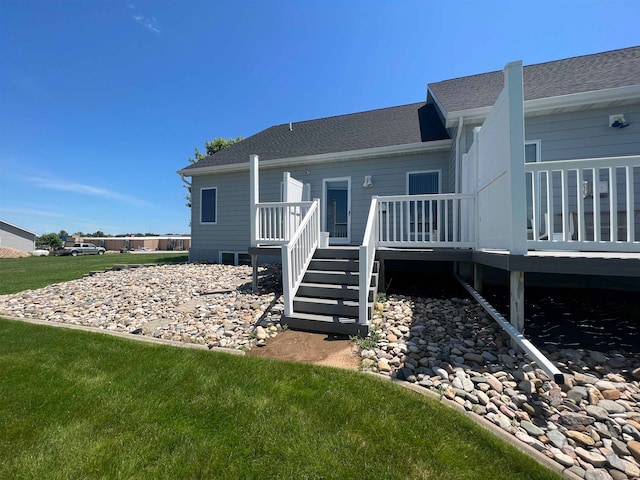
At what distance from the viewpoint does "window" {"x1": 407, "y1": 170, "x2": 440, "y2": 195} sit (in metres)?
7.45

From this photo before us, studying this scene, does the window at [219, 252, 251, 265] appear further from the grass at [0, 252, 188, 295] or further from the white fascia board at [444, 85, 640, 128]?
the white fascia board at [444, 85, 640, 128]

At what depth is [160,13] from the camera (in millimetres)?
7875

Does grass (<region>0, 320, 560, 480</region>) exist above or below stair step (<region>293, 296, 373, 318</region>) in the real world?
below

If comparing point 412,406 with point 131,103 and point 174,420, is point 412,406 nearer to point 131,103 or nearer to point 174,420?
point 174,420

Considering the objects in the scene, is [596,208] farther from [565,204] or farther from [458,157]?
[458,157]

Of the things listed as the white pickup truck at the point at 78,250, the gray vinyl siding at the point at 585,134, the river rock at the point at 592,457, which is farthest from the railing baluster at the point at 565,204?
the white pickup truck at the point at 78,250

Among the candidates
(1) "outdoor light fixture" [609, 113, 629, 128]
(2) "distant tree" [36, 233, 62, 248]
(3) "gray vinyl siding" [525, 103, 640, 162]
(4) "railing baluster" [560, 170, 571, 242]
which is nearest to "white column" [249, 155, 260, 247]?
(4) "railing baluster" [560, 170, 571, 242]

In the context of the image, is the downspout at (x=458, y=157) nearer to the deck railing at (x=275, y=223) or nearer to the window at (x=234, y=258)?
the deck railing at (x=275, y=223)

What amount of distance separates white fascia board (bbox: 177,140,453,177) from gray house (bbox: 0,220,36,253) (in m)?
34.5

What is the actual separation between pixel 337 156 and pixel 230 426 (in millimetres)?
7393

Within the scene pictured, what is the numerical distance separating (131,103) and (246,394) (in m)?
15.9

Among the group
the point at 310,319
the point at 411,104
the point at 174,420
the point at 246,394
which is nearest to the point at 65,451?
the point at 174,420

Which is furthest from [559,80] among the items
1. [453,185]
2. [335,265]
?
[335,265]

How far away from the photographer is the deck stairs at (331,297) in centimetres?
370
